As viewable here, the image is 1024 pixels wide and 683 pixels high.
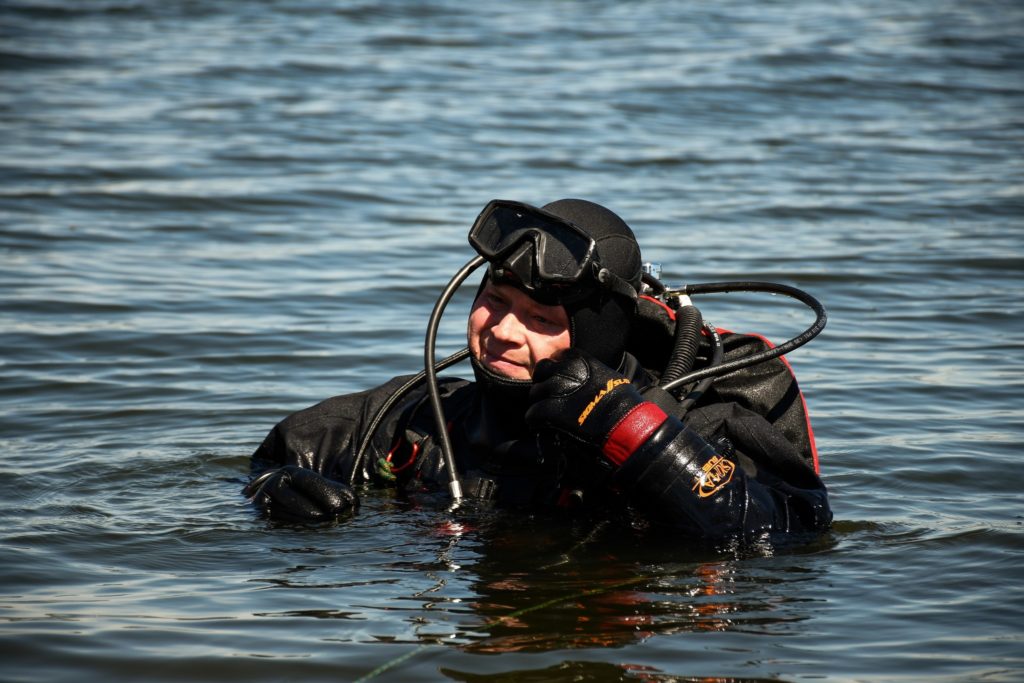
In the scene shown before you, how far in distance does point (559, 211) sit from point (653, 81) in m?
11.6

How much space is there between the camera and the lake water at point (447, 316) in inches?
125

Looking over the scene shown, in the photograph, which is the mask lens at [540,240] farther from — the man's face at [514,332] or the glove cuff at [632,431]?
the glove cuff at [632,431]

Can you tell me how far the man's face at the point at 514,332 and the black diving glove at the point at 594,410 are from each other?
12 centimetres

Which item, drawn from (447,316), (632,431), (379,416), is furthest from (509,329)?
(447,316)

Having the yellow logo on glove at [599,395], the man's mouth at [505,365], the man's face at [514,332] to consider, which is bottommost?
the yellow logo on glove at [599,395]

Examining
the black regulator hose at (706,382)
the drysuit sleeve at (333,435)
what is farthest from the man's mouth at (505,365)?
the drysuit sleeve at (333,435)

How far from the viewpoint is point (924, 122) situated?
521 inches

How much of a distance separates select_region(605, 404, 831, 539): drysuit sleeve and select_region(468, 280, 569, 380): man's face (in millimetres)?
339

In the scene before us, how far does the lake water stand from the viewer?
3.18 meters

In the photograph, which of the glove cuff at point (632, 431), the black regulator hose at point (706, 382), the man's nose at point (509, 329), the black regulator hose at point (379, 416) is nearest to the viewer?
the glove cuff at point (632, 431)

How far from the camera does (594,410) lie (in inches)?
133

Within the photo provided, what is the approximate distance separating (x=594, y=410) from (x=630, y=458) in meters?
0.15

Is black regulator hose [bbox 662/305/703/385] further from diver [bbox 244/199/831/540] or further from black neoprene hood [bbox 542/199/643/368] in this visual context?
black neoprene hood [bbox 542/199/643/368]

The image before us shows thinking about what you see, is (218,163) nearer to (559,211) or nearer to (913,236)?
(913,236)
